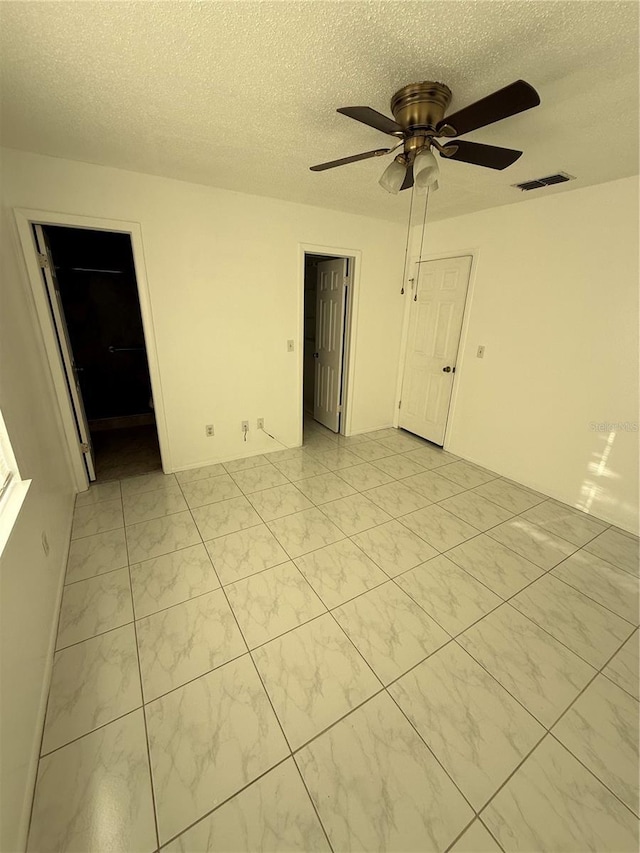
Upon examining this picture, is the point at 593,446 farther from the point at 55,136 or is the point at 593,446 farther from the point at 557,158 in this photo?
the point at 55,136

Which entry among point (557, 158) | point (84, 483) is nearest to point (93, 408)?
point (84, 483)

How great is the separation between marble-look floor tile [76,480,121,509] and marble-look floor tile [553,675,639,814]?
316 centimetres

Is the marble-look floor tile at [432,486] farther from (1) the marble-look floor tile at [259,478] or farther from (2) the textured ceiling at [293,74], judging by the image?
(2) the textured ceiling at [293,74]

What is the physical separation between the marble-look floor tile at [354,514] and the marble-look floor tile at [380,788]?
1224 mm

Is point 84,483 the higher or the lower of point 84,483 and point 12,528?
the lower

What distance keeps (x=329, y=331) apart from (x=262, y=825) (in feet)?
12.9

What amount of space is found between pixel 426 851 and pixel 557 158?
10.9 feet

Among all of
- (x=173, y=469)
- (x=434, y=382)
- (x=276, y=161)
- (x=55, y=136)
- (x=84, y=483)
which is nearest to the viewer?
(x=55, y=136)

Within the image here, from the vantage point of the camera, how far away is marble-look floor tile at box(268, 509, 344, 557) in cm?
231

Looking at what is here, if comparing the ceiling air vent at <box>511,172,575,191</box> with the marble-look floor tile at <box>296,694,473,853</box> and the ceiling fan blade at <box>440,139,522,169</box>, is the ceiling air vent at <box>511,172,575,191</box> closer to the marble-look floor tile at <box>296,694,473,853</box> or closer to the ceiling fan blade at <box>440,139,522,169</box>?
the ceiling fan blade at <box>440,139,522,169</box>

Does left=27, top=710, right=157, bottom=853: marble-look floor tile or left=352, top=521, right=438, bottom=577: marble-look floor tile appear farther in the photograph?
left=352, top=521, right=438, bottom=577: marble-look floor tile

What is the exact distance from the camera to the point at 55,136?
194cm

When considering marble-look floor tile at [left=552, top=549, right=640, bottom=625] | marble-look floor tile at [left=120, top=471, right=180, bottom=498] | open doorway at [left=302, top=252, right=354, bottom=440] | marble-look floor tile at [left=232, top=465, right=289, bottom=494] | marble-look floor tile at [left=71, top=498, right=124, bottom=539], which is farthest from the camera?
open doorway at [left=302, top=252, right=354, bottom=440]

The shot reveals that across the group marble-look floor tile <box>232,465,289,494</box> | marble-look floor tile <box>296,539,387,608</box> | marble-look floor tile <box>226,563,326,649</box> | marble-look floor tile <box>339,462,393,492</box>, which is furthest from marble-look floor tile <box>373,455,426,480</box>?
marble-look floor tile <box>226,563,326,649</box>
